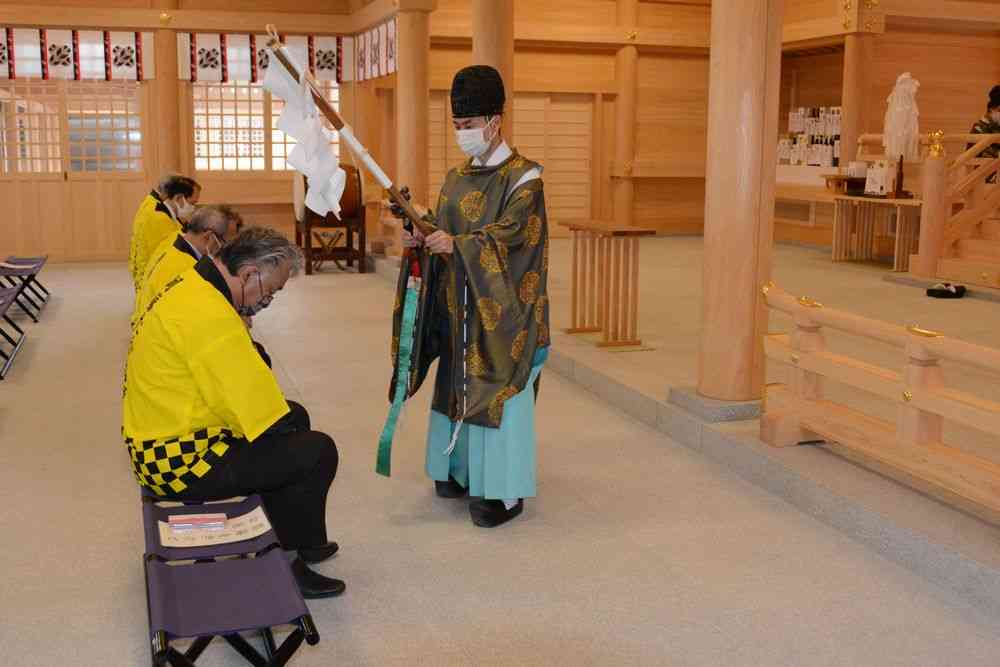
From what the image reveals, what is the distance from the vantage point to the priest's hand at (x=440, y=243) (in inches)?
140

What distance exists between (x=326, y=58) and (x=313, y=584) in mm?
10035

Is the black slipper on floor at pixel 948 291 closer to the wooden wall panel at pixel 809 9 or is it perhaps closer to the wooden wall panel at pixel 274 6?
the wooden wall panel at pixel 809 9

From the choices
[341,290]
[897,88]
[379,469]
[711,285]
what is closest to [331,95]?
[341,290]

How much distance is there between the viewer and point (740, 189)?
15.3ft

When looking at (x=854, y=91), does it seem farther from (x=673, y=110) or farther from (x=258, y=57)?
(x=258, y=57)

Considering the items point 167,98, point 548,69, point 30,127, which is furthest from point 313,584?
point 548,69

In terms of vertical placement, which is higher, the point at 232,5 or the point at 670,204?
the point at 232,5

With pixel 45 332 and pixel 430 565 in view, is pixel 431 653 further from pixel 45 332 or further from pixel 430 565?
pixel 45 332

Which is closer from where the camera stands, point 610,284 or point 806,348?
point 806,348

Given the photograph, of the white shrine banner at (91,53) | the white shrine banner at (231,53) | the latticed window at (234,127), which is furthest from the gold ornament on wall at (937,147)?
the white shrine banner at (91,53)

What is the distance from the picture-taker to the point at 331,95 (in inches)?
507

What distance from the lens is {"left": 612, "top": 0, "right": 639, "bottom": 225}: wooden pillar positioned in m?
13.6

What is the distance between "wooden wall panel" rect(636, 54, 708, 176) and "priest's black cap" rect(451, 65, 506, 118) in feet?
34.4

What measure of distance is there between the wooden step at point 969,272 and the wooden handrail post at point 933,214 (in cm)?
10
